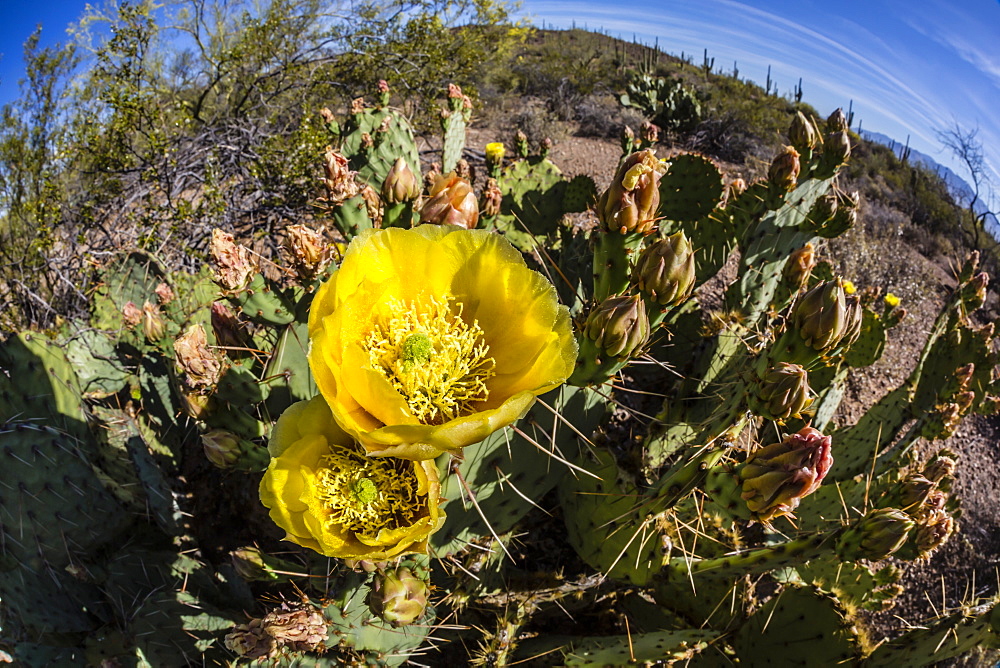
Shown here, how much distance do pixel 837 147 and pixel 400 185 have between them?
1675mm

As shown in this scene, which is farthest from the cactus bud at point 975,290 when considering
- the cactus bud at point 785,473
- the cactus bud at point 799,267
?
the cactus bud at point 785,473

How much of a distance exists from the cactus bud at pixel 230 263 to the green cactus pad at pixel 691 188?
167 cm

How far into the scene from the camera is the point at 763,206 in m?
2.05

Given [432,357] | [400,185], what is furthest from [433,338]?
[400,185]

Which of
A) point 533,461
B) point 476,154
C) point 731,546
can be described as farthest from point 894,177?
point 533,461

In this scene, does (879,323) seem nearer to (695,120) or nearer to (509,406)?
(509,406)

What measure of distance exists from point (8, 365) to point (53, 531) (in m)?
0.51

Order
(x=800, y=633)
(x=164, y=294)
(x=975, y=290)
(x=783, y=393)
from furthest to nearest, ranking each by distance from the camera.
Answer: (x=975, y=290), (x=164, y=294), (x=800, y=633), (x=783, y=393)

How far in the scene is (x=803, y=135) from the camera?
6.21 ft

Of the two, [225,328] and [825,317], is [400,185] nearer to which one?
[225,328]

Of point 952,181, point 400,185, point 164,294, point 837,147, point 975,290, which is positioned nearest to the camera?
point 400,185

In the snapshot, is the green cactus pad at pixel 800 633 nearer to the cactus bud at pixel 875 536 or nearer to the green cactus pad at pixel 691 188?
the cactus bud at pixel 875 536

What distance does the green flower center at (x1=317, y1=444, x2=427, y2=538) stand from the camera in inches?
31.6

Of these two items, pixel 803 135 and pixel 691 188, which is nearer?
pixel 803 135
